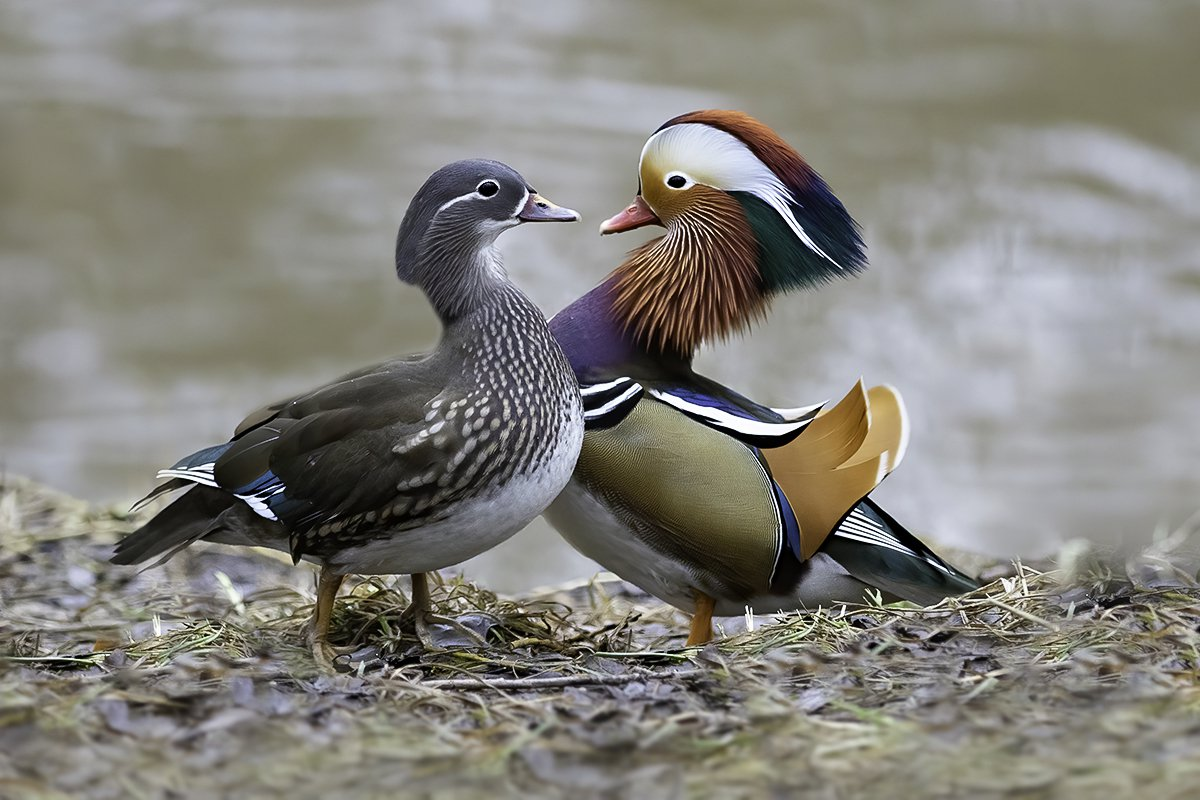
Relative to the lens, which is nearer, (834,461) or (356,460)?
(356,460)

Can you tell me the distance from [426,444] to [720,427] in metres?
0.80

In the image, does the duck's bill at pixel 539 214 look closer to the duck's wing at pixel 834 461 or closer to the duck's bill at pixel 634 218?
the duck's bill at pixel 634 218

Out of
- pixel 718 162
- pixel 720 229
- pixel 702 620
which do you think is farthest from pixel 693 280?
pixel 702 620

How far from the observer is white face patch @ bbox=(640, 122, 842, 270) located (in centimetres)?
377

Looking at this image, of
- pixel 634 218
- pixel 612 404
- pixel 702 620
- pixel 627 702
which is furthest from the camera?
pixel 634 218

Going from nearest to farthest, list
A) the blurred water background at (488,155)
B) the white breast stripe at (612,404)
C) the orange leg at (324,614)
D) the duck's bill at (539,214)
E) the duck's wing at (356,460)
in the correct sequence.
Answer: the duck's wing at (356,460), the orange leg at (324,614), the duck's bill at (539,214), the white breast stripe at (612,404), the blurred water background at (488,155)

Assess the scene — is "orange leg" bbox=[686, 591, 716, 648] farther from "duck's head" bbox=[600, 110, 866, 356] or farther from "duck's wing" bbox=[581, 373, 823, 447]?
"duck's head" bbox=[600, 110, 866, 356]

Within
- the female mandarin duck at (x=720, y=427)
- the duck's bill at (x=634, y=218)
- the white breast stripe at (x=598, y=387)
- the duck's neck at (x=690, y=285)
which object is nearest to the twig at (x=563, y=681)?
the female mandarin duck at (x=720, y=427)

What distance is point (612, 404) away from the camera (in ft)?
12.0

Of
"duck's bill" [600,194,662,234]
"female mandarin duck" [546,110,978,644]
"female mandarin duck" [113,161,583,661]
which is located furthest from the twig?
"duck's bill" [600,194,662,234]

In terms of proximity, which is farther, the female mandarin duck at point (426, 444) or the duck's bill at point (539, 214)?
the duck's bill at point (539, 214)

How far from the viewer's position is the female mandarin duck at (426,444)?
327 centimetres

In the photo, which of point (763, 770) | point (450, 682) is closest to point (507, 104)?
point (450, 682)

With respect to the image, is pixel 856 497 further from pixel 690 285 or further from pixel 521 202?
pixel 521 202
